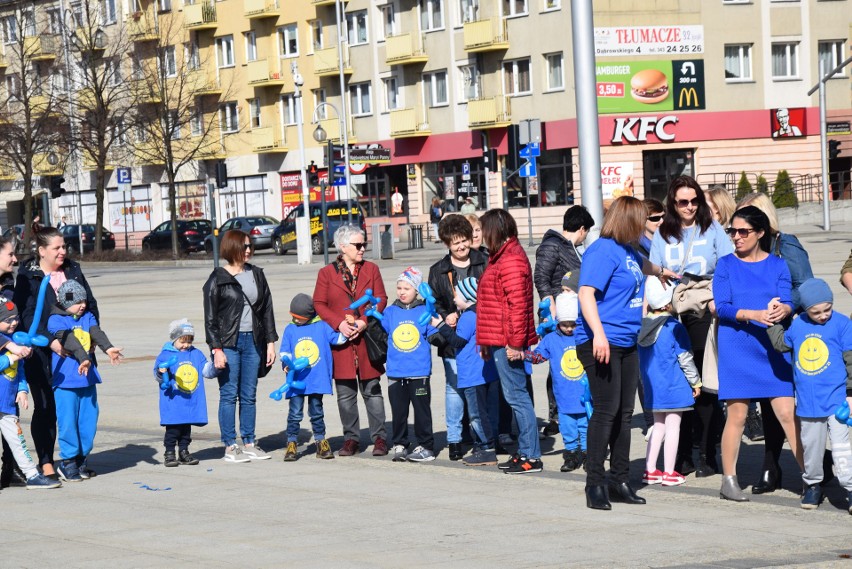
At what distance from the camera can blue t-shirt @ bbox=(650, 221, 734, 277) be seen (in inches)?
374

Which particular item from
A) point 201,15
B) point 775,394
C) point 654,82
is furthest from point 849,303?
point 201,15

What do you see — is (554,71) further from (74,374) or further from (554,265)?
(74,374)

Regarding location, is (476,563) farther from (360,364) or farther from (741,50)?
(741,50)

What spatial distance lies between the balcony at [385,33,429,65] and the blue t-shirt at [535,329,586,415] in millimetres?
49832

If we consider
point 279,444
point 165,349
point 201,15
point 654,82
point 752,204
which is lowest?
point 279,444

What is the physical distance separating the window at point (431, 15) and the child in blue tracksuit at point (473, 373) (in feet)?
162

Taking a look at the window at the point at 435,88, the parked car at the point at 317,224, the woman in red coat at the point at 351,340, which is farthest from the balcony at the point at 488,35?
the woman in red coat at the point at 351,340

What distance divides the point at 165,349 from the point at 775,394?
449 centimetres

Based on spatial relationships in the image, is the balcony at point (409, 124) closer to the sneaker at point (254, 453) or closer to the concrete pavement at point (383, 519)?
the concrete pavement at point (383, 519)

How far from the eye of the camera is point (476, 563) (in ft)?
23.6

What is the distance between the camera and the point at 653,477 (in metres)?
9.32

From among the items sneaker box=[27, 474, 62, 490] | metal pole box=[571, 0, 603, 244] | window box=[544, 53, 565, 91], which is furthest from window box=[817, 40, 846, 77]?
Result: sneaker box=[27, 474, 62, 490]

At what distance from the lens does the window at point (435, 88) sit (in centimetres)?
5903

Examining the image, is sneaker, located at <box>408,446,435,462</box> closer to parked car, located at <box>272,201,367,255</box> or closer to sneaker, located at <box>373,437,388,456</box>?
sneaker, located at <box>373,437,388,456</box>
